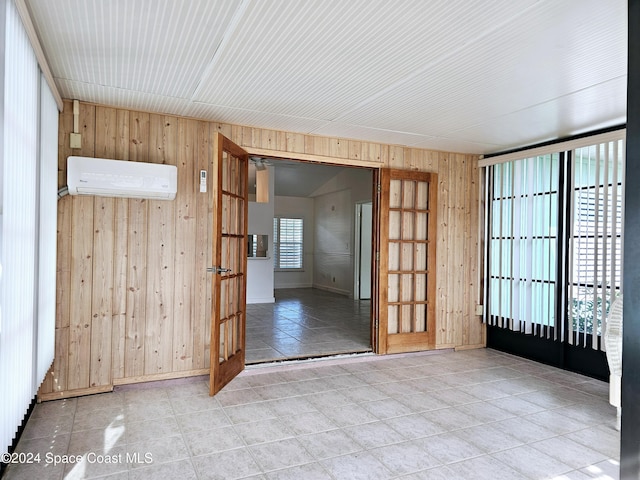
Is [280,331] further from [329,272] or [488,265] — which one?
[329,272]

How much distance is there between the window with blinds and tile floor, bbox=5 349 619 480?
22.9ft

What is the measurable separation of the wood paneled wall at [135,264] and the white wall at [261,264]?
4.51 m

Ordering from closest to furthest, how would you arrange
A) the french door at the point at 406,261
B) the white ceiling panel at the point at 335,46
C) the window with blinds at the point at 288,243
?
the white ceiling panel at the point at 335,46
the french door at the point at 406,261
the window with blinds at the point at 288,243

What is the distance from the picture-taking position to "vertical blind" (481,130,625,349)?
155 inches

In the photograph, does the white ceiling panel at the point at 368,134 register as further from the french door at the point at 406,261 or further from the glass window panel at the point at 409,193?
the glass window panel at the point at 409,193

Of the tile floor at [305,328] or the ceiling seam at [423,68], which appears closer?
the ceiling seam at [423,68]

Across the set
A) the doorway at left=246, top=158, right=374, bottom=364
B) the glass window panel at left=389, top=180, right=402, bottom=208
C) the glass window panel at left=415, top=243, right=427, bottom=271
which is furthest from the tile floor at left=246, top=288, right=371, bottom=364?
the glass window panel at left=389, top=180, right=402, bottom=208

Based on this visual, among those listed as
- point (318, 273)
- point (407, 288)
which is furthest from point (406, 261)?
point (318, 273)

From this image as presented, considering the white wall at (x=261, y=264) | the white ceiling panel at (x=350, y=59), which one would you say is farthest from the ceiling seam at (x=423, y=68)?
the white wall at (x=261, y=264)

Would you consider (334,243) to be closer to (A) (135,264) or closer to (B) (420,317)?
(B) (420,317)

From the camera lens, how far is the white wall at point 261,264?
28.4ft

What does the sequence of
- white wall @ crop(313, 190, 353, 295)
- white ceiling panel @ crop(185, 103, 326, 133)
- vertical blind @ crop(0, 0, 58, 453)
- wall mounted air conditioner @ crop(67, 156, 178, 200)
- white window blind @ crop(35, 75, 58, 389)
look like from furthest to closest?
1. white wall @ crop(313, 190, 353, 295)
2. white ceiling panel @ crop(185, 103, 326, 133)
3. wall mounted air conditioner @ crop(67, 156, 178, 200)
4. white window blind @ crop(35, 75, 58, 389)
5. vertical blind @ crop(0, 0, 58, 453)

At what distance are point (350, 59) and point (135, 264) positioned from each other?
2491 mm

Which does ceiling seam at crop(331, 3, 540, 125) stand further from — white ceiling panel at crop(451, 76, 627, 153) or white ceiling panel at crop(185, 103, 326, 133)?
white ceiling panel at crop(451, 76, 627, 153)
